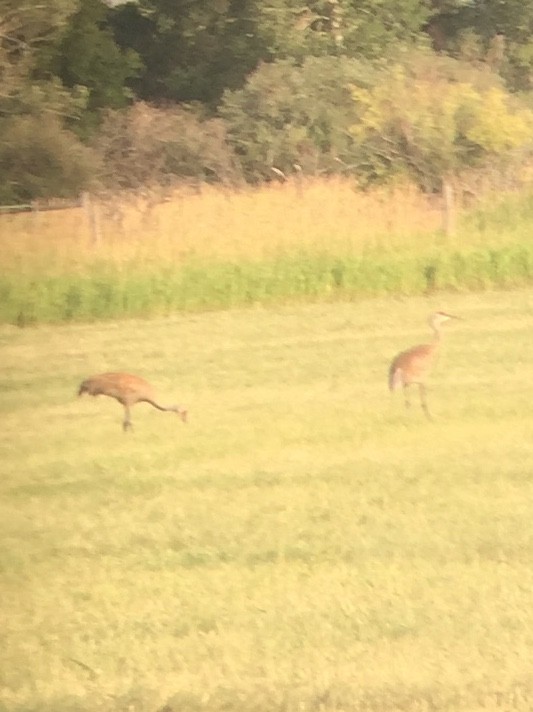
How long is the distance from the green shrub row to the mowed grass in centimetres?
3

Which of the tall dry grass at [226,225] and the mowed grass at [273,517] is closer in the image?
the mowed grass at [273,517]

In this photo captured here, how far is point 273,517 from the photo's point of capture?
2127 mm

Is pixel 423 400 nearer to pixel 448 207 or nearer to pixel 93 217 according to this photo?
pixel 448 207

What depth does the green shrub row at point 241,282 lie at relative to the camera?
221 centimetres

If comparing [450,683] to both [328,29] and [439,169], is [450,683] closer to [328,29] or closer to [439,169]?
[439,169]

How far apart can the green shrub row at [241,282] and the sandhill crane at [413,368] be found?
0.12 meters

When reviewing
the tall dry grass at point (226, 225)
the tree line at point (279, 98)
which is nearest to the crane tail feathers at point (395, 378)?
the tall dry grass at point (226, 225)

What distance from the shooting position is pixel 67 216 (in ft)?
7.18

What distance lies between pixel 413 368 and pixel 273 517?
37 cm

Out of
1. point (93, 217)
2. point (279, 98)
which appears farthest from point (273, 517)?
point (279, 98)

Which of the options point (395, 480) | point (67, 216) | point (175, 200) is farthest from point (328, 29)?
point (395, 480)

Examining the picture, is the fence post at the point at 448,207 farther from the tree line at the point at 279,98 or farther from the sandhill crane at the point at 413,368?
the sandhill crane at the point at 413,368

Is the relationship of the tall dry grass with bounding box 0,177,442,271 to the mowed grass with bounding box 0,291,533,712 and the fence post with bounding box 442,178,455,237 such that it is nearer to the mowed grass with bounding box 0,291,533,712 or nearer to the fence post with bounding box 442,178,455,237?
the fence post with bounding box 442,178,455,237

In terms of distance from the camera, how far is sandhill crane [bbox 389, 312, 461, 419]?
215cm
